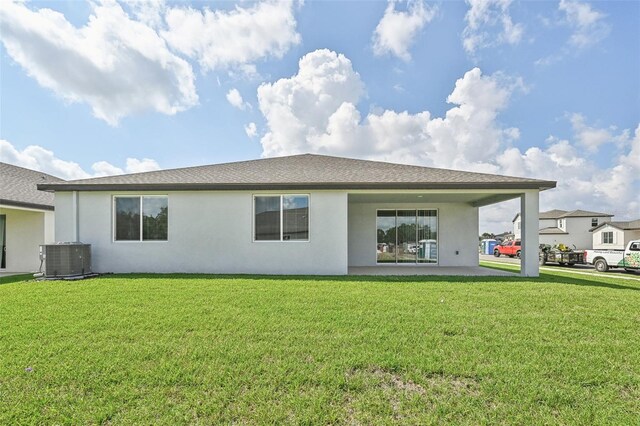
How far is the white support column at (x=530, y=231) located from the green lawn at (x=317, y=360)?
3.67 meters

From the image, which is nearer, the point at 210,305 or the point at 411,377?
the point at 411,377

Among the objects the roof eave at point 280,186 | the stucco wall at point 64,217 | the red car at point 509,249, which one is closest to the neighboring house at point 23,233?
the stucco wall at point 64,217

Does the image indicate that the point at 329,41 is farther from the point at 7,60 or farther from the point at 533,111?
the point at 7,60

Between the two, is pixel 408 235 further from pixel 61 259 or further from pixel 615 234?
pixel 615 234

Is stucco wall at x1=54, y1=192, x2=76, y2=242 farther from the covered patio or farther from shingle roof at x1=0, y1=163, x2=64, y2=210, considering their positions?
the covered patio

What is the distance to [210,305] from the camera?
574 centimetres

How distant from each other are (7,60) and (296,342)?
15792mm

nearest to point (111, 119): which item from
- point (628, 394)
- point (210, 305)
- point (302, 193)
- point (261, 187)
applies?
point (261, 187)

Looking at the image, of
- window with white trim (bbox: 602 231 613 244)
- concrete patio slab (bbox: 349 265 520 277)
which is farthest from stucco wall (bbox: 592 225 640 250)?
concrete patio slab (bbox: 349 265 520 277)

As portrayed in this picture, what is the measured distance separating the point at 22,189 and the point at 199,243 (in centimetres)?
920

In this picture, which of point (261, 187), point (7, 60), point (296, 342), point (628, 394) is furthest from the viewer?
point (7, 60)

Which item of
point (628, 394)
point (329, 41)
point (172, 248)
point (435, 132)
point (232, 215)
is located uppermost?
point (329, 41)

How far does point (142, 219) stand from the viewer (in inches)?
400

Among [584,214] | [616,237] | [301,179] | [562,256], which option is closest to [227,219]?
[301,179]
